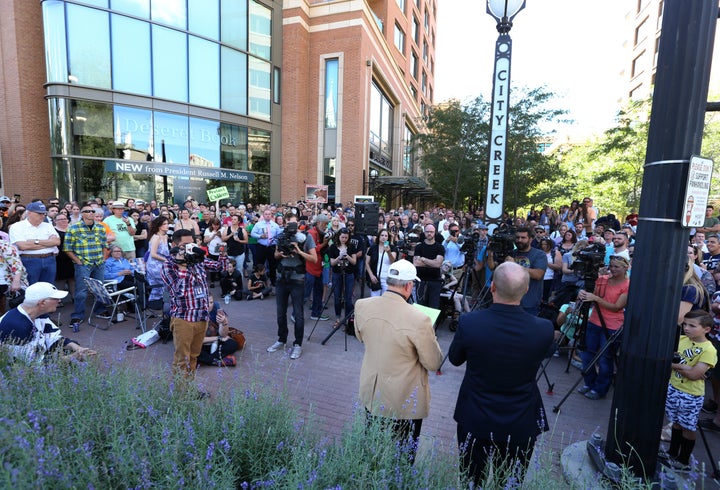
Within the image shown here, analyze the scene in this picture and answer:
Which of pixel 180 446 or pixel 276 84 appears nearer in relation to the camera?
pixel 180 446

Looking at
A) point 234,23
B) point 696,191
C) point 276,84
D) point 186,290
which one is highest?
point 234,23

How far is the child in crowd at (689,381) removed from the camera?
3318mm

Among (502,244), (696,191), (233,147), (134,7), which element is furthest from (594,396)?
(134,7)

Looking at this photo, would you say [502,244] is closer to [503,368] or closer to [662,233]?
[662,233]

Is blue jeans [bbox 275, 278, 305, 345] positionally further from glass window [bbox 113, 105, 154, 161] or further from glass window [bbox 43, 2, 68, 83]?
glass window [bbox 43, 2, 68, 83]

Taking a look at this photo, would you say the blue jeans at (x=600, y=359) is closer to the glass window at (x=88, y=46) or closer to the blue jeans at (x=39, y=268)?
the blue jeans at (x=39, y=268)

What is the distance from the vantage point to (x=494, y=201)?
6.39 meters

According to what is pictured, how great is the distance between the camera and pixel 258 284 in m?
8.79

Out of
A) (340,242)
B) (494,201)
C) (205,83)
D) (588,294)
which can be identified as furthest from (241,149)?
(588,294)

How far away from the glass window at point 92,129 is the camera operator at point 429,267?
16.6 metres

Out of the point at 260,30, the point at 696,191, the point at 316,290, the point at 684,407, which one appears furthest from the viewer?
the point at 260,30

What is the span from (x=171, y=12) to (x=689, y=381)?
22.2 meters

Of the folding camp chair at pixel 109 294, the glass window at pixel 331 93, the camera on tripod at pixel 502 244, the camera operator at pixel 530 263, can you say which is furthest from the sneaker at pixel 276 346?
the glass window at pixel 331 93

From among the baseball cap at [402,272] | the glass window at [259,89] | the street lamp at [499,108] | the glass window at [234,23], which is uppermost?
the glass window at [234,23]
